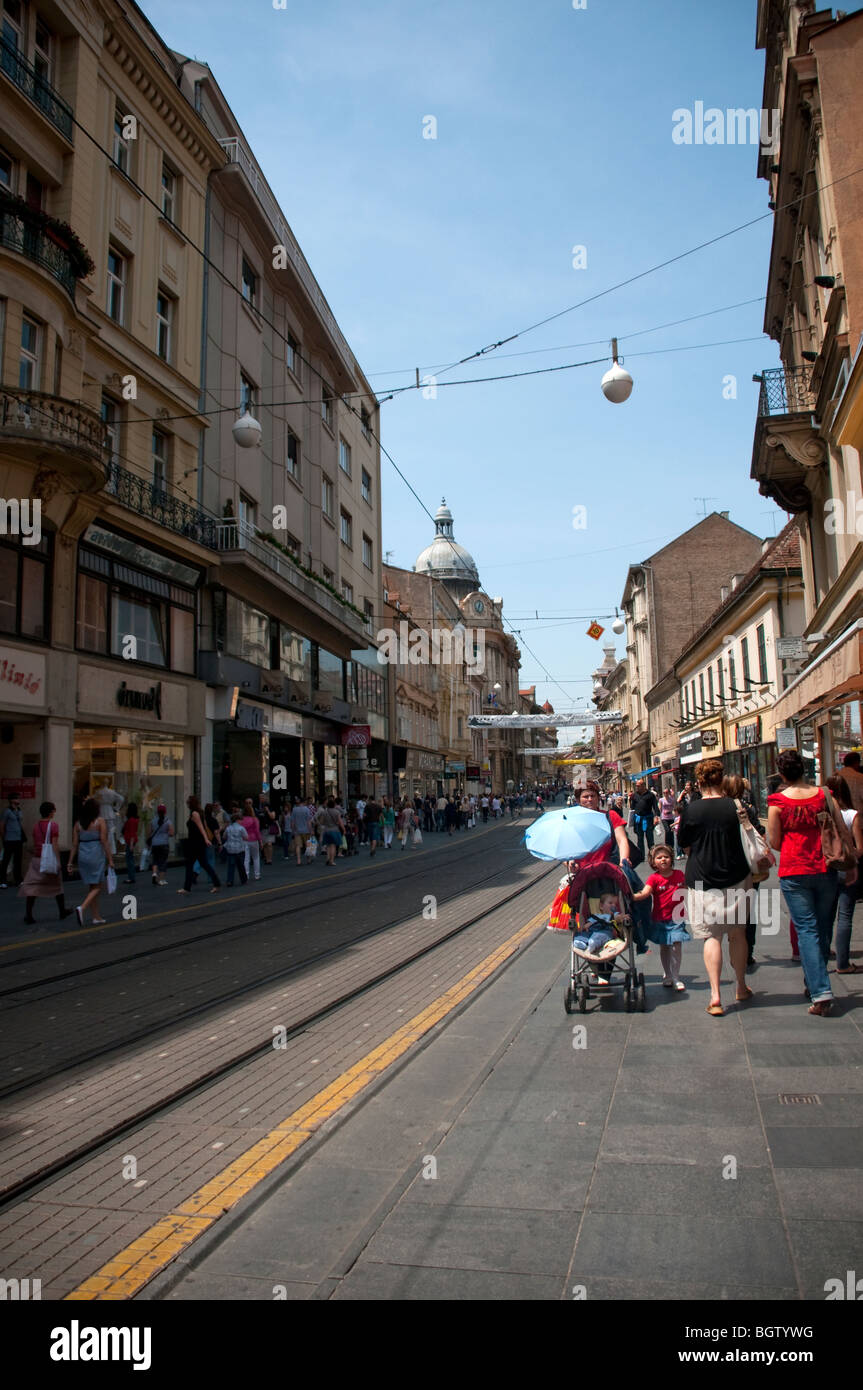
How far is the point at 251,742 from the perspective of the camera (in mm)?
27531

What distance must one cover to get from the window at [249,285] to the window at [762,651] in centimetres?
1896

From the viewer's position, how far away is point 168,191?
2427cm

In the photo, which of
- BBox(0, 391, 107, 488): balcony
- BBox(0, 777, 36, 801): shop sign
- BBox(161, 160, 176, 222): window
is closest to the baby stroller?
BBox(0, 391, 107, 488): balcony

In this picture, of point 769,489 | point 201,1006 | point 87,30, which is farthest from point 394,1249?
point 87,30

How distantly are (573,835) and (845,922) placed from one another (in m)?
2.86

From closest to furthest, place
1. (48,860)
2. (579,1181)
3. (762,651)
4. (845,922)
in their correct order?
1. (579,1181)
2. (845,922)
3. (48,860)
4. (762,651)

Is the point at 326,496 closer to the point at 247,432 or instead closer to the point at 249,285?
the point at 249,285

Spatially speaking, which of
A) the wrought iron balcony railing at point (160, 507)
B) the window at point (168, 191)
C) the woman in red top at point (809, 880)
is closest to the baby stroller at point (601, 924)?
the woman in red top at point (809, 880)

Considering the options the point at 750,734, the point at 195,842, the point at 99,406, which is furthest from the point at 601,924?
the point at 750,734

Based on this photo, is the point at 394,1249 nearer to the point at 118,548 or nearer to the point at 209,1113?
the point at 209,1113

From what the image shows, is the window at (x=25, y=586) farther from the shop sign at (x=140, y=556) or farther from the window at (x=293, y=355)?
the window at (x=293, y=355)

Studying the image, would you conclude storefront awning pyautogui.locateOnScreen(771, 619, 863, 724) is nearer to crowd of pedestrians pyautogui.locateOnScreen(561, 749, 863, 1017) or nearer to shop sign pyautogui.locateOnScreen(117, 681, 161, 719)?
crowd of pedestrians pyautogui.locateOnScreen(561, 749, 863, 1017)

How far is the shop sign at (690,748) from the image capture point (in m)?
42.1

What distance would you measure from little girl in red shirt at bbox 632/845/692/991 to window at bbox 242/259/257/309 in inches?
1017
